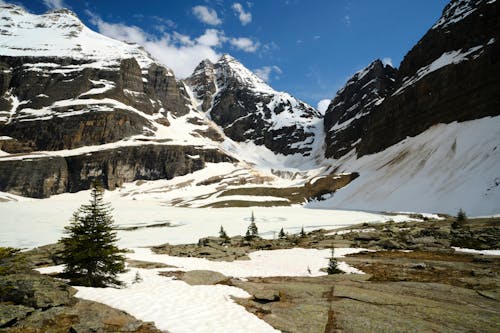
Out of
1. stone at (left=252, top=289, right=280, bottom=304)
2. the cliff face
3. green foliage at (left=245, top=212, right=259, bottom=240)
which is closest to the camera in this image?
stone at (left=252, top=289, right=280, bottom=304)

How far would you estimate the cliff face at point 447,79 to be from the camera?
91125 millimetres

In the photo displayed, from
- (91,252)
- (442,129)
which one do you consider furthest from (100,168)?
(91,252)

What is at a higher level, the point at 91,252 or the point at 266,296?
the point at 91,252

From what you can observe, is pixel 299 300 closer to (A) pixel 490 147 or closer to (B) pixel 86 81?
(A) pixel 490 147

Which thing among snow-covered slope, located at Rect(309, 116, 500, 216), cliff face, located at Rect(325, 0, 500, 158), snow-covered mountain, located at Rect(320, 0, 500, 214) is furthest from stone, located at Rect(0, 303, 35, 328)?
cliff face, located at Rect(325, 0, 500, 158)

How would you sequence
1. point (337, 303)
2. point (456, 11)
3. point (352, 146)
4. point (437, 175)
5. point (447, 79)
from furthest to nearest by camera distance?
point (352, 146), point (456, 11), point (447, 79), point (437, 175), point (337, 303)

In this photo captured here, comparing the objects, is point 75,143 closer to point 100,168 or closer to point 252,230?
point 100,168

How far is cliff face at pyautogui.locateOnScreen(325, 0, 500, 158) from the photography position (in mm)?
91125

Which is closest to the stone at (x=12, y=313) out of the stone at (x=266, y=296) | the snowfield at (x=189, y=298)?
the snowfield at (x=189, y=298)

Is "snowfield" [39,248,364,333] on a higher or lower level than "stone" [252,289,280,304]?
lower

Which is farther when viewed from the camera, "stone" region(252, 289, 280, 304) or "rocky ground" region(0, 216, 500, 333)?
"stone" region(252, 289, 280, 304)

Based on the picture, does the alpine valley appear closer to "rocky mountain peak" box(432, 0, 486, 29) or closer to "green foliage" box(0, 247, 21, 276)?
"green foliage" box(0, 247, 21, 276)

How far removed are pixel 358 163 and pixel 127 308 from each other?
12952 cm

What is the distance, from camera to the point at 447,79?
10519cm
